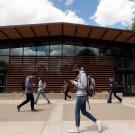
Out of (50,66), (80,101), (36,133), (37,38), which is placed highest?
(37,38)

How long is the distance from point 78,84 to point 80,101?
0.43m

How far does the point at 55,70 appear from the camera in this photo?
29531mm

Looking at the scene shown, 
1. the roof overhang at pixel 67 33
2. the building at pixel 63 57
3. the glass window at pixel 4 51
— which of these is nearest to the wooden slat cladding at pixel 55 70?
the building at pixel 63 57

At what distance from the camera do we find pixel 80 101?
873 cm

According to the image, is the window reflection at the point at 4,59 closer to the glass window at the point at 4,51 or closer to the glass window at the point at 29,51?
the glass window at the point at 4,51

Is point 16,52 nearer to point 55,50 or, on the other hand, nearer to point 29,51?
point 29,51

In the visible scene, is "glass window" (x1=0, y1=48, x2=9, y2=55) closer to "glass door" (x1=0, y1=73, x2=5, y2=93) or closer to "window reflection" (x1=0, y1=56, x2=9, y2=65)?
"window reflection" (x1=0, y1=56, x2=9, y2=65)

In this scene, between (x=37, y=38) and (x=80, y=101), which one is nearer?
(x=80, y=101)

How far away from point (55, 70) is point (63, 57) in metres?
1.32

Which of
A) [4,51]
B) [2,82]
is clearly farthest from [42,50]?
[2,82]

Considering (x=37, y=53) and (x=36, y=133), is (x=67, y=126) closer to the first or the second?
(x=36, y=133)

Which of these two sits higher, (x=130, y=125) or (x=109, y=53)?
(x=109, y=53)

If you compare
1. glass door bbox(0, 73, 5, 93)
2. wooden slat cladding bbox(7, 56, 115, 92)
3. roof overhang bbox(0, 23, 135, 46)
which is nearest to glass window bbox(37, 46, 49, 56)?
wooden slat cladding bbox(7, 56, 115, 92)

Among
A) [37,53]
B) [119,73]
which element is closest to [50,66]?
[37,53]
